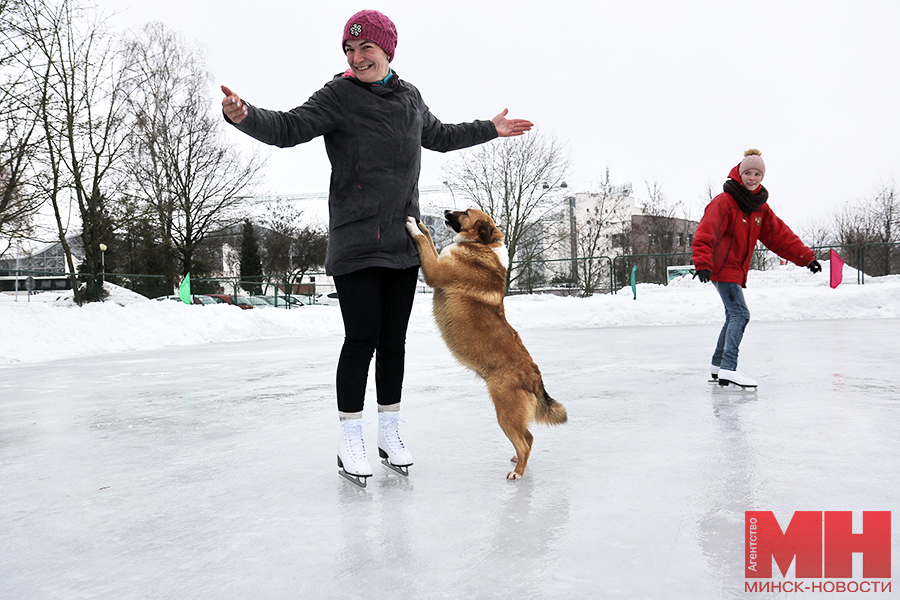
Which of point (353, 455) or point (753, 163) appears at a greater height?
point (753, 163)

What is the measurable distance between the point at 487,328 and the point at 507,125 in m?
1.18

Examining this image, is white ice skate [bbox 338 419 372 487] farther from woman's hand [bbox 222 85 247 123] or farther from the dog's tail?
woman's hand [bbox 222 85 247 123]

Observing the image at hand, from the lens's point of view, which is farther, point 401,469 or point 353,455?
point 401,469

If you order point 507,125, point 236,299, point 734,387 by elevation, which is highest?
point 507,125

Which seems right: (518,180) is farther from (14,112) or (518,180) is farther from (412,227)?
(412,227)

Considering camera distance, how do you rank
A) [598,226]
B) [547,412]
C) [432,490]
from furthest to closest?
[598,226] → [547,412] → [432,490]

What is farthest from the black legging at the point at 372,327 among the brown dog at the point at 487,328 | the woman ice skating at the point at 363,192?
the brown dog at the point at 487,328

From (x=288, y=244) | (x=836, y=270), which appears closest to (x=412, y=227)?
(x=836, y=270)

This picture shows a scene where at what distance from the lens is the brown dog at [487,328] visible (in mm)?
2451

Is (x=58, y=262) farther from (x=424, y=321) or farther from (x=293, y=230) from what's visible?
(x=424, y=321)

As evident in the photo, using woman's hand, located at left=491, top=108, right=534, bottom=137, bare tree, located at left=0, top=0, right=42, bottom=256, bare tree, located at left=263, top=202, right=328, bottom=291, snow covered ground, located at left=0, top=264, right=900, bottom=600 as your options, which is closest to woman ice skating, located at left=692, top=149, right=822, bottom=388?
snow covered ground, located at left=0, top=264, right=900, bottom=600

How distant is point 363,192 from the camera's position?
2445 mm

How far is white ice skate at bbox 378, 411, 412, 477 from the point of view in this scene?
2545 millimetres

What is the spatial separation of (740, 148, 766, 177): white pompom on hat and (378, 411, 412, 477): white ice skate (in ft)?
11.4
